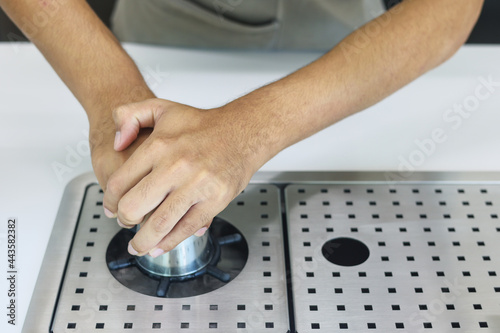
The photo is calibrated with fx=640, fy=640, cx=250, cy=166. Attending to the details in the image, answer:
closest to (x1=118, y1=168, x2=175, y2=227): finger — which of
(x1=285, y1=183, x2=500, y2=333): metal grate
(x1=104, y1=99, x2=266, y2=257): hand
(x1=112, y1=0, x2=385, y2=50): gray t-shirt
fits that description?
(x1=104, y1=99, x2=266, y2=257): hand

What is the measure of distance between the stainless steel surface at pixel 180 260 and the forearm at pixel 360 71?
165mm

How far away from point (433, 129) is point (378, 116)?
0.33 feet

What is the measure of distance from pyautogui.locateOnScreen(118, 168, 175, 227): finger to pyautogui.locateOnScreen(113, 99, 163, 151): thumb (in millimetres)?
98

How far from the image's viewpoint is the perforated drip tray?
786 millimetres

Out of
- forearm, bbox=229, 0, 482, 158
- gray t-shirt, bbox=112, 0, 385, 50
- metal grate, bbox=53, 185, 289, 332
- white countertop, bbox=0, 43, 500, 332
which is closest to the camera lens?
metal grate, bbox=53, 185, 289, 332

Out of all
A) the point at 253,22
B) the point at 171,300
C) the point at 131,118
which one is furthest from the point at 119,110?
the point at 253,22

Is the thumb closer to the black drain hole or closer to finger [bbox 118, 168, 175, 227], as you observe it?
finger [bbox 118, 168, 175, 227]

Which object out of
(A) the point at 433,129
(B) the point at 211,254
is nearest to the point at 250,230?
(B) the point at 211,254

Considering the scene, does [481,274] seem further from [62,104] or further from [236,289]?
[62,104]

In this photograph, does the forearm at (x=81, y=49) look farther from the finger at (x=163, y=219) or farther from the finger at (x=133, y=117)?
the finger at (x=163, y=219)

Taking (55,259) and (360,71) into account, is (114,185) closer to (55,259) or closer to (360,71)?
(55,259)

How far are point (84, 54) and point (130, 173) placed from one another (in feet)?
0.98

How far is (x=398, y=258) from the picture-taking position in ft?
2.87

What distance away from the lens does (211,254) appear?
34.5 inches
